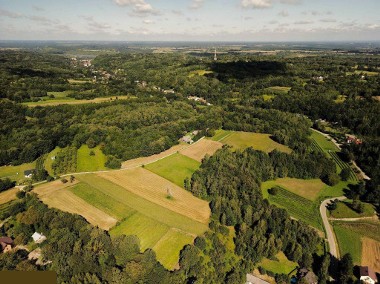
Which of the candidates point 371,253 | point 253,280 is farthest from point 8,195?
point 371,253

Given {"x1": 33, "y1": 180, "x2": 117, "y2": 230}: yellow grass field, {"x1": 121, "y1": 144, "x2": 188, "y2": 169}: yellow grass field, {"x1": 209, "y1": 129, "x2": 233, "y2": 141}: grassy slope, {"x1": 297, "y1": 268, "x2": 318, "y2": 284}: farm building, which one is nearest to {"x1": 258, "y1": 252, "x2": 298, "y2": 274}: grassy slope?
{"x1": 297, "y1": 268, "x2": 318, "y2": 284}: farm building

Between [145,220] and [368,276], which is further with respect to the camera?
[145,220]

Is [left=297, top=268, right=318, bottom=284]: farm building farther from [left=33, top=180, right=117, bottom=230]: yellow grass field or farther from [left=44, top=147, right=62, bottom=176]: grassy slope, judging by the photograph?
[left=44, top=147, right=62, bottom=176]: grassy slope

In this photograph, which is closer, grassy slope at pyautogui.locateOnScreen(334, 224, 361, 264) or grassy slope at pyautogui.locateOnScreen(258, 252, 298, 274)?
grassy slope at pyautogui.locateOnScreen(258, 252, 298, 274)

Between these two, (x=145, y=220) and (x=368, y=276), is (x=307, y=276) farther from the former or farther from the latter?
(x=145, y=220)

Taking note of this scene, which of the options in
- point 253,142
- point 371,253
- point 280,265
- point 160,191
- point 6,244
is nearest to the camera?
point 280,265
